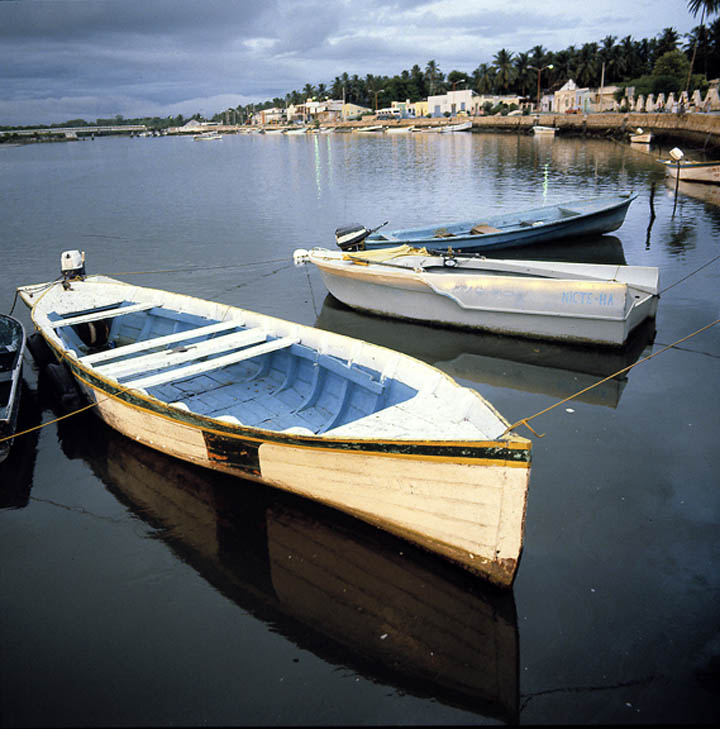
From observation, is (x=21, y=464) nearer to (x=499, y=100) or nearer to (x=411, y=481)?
(x=411, y=481)

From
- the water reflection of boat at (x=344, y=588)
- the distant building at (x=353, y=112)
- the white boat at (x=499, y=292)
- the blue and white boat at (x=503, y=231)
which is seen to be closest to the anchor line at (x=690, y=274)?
the white boat at (x=499, y=292)

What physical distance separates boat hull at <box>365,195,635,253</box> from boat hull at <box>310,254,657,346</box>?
9.38 ft

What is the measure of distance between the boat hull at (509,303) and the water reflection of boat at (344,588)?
6532 mm

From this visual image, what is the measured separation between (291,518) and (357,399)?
1852mm

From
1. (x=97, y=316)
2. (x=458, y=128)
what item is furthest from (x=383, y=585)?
(x=458, y=128)

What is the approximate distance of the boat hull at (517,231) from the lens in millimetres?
15781

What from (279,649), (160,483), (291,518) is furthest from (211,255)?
(279,649)

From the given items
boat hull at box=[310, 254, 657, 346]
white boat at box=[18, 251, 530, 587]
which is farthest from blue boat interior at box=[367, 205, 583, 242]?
white boat at box=[18, 251, 530, 587]

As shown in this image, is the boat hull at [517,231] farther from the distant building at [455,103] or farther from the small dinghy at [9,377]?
the distant building at [455,103]

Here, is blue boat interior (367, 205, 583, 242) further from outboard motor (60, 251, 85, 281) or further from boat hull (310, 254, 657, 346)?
outboard motor (60, 251, 85, 281)

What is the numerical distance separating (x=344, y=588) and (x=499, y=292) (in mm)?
7651

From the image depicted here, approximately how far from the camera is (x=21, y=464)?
8.45 m

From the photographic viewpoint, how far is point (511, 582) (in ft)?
17.8

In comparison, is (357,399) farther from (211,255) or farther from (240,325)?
(211,255)
